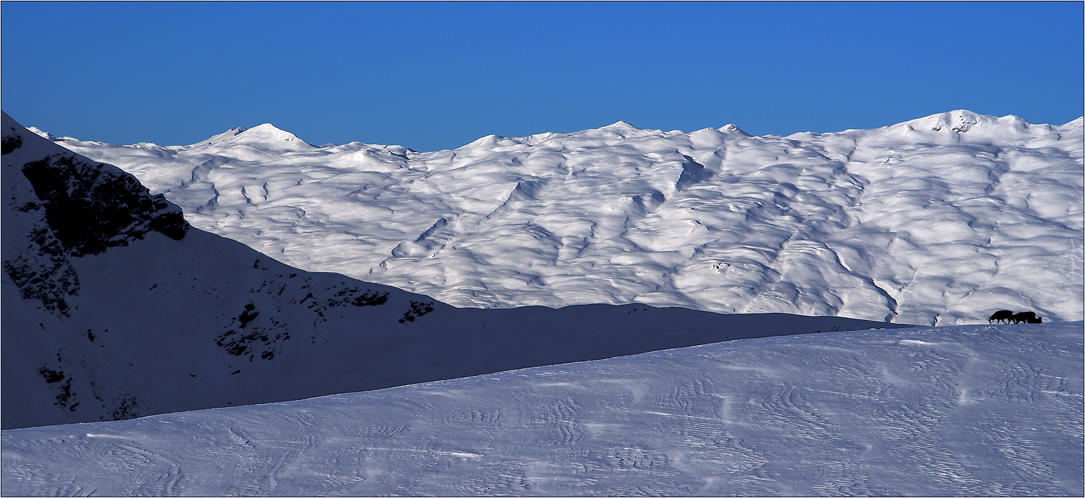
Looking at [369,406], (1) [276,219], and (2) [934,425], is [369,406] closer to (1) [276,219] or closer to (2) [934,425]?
(2) [934,425]

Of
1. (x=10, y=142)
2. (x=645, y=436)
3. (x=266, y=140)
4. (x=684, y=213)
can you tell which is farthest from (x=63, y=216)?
(x=266, y=140)

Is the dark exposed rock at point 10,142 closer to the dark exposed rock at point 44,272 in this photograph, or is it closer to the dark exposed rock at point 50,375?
the dark exposed rock at point 44,272

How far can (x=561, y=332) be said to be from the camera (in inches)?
1268

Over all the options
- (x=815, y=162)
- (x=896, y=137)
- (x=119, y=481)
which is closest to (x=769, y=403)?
(x=119, y=481)

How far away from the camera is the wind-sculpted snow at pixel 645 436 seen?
5.15m

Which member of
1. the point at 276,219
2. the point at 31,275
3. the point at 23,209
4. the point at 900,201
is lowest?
the point at 31,275

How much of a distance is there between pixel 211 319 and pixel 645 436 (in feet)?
90.8

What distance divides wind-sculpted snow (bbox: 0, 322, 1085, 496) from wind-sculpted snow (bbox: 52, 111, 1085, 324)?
28.4 meters

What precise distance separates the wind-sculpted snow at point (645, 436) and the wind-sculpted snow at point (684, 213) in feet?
93.0

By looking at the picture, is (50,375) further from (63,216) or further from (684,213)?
(684,213)

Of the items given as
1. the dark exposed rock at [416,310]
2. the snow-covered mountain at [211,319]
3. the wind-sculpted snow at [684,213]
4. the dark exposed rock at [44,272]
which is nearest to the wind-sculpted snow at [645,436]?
the snow-covered mountain at [211,319]

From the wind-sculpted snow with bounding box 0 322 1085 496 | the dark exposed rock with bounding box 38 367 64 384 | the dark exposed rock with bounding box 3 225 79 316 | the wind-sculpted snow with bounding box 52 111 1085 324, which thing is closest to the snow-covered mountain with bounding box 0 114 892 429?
the dark exposed rock with bounding box 3 225 79 316

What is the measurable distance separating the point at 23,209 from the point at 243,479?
23002 mm

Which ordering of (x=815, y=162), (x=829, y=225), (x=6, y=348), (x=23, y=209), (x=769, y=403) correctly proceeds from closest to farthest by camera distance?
(x=769, y=403)
(x=6, y=348)
(x=23, y=209)
(x=829, y=225)
(x=815, y=162)
